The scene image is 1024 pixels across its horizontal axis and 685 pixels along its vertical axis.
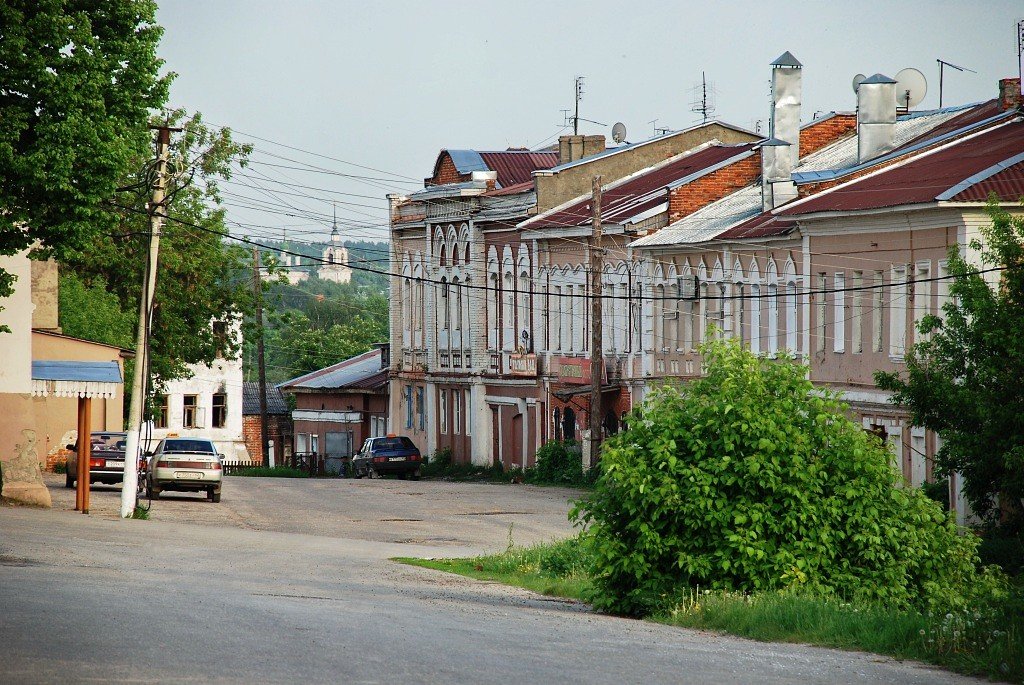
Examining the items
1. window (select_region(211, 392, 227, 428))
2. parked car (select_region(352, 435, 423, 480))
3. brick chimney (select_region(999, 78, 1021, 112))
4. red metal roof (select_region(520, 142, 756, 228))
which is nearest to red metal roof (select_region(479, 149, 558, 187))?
red metal roof (select_region(520, 142, 756, 228))

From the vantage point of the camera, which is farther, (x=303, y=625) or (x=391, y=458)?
(x=391, y=458)

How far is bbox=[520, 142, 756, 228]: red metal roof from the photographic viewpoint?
5234cm

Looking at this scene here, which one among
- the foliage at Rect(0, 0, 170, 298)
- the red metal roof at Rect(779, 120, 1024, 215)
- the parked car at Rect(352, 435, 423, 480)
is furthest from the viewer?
the parked car at Rect(352, 435, 423, 480)

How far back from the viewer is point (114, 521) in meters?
31.8

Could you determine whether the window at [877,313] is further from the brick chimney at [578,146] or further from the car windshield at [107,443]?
the brick chimney at [578,146]

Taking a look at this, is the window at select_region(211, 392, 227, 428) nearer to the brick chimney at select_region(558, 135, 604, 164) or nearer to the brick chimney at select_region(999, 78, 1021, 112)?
the brick chimney at select_region(558, 135, 604, 164)

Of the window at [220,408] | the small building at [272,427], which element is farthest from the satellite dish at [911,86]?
the window at [220,408]

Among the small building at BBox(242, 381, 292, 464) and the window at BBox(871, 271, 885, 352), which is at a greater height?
the window at BBox(871, 271, 885, 352)

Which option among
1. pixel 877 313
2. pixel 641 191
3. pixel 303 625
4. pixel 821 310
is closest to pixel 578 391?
pixel 641 191

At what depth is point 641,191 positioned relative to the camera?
55.6 metres

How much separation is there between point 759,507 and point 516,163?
176 feet

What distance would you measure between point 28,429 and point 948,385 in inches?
707

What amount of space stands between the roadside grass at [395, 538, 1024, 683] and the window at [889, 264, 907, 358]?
1830cm

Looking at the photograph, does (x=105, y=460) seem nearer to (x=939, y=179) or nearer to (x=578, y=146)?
(x=939, y=179)
